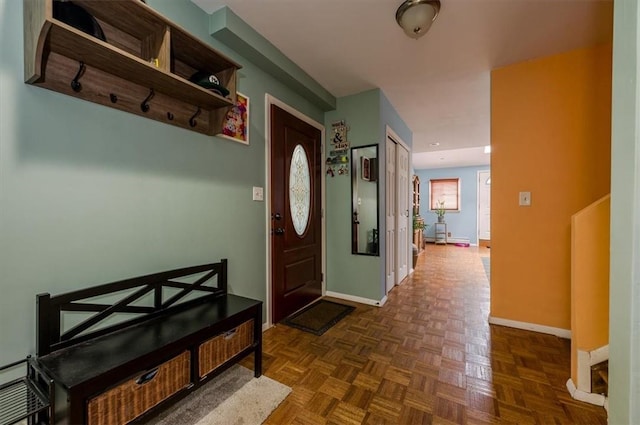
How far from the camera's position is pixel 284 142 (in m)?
2.48

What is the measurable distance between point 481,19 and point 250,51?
5.53 feet

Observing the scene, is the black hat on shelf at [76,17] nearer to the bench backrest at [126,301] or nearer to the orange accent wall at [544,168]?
the bench backrest at [126,301]

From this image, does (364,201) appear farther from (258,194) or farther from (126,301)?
(126,301)

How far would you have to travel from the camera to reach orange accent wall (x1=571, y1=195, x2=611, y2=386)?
4.86ft

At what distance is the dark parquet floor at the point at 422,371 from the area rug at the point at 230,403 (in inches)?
2.7

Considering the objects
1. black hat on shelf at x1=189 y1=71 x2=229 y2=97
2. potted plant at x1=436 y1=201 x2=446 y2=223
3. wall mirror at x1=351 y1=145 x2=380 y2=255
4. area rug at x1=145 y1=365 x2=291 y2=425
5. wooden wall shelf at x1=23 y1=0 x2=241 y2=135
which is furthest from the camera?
potted plant at x1=436 y1=201 x2=446 y2=223

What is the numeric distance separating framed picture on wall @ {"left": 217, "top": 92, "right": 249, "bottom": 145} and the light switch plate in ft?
1.24

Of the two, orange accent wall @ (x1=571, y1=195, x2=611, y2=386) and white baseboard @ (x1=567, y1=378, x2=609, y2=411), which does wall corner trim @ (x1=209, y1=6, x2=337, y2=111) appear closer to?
orange accent wall @ (x1=571, y1=195, x2=611, y2=386)

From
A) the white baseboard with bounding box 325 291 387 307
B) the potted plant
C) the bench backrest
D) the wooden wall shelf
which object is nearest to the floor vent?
the white baseboard with bounding box 325 291 387 307

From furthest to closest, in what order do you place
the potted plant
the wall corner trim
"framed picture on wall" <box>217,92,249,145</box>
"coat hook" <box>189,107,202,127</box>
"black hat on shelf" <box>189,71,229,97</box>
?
the potted plant < "framed picture on wall" <box>217,92,249,145</box> < the wall corner trim < "coat hook" <box>189,107,202,127</box> < "black hat on shelf" <box>189,71,229,97</box>

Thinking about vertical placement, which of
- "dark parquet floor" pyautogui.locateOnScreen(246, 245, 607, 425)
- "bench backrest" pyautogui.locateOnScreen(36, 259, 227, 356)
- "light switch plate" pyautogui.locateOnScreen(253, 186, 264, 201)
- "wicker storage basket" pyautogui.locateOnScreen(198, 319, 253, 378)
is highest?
"light switch plate" pyautogui.locateOnScreen(253, 186, 264, 201)

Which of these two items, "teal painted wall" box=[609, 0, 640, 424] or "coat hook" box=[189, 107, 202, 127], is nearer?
"teal painted wall" box=[609, 0, 640, 424]

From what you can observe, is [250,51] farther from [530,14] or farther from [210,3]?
[530,14]

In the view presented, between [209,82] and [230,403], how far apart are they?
1.83 meters
